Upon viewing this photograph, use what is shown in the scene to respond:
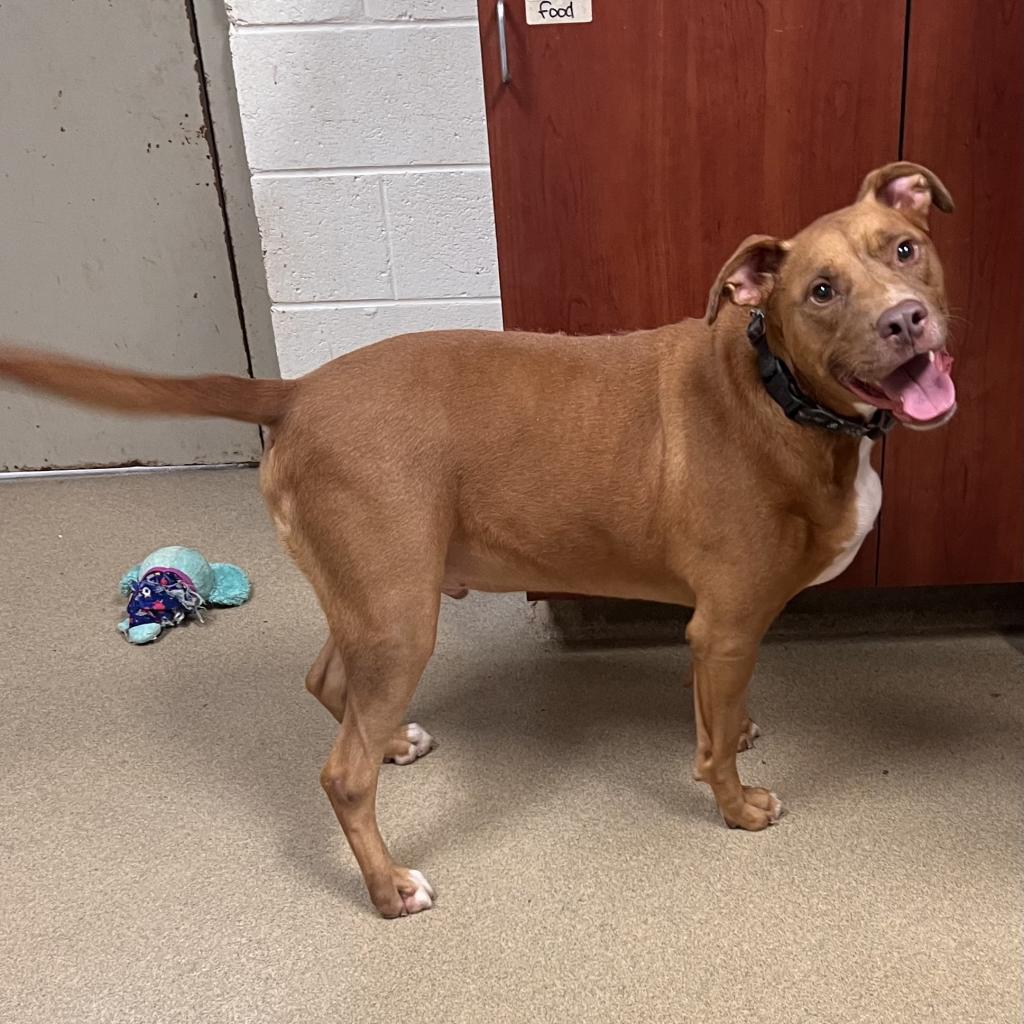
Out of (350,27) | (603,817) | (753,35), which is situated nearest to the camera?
(753,35)

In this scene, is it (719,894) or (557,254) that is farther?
(557,254)

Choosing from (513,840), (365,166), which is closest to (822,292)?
(513,840)

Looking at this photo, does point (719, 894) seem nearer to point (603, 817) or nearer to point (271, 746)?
point (603, 817)

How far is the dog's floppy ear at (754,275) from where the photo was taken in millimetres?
1411

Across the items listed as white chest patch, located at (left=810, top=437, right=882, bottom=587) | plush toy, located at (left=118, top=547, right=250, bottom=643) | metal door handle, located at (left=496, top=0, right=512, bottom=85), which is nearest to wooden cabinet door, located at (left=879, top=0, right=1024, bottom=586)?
white chest patch, located at (left=810, top=437, right=882, bottom=587)

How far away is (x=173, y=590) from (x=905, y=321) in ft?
6.02

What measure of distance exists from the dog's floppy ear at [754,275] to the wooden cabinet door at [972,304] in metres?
0.54

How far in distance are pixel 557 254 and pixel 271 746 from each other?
1133 millimetres

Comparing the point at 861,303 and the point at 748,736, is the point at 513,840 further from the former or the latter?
the point at 861,303

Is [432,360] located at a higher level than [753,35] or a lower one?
lower

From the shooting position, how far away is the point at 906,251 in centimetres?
138

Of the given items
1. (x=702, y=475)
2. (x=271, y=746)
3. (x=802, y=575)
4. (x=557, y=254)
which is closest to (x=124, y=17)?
(x=557, y=254)

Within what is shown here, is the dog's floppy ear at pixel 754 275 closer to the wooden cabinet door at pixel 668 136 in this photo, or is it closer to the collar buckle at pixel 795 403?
the collar buckle at pixel 795 403

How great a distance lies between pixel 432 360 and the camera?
5.19 feet
